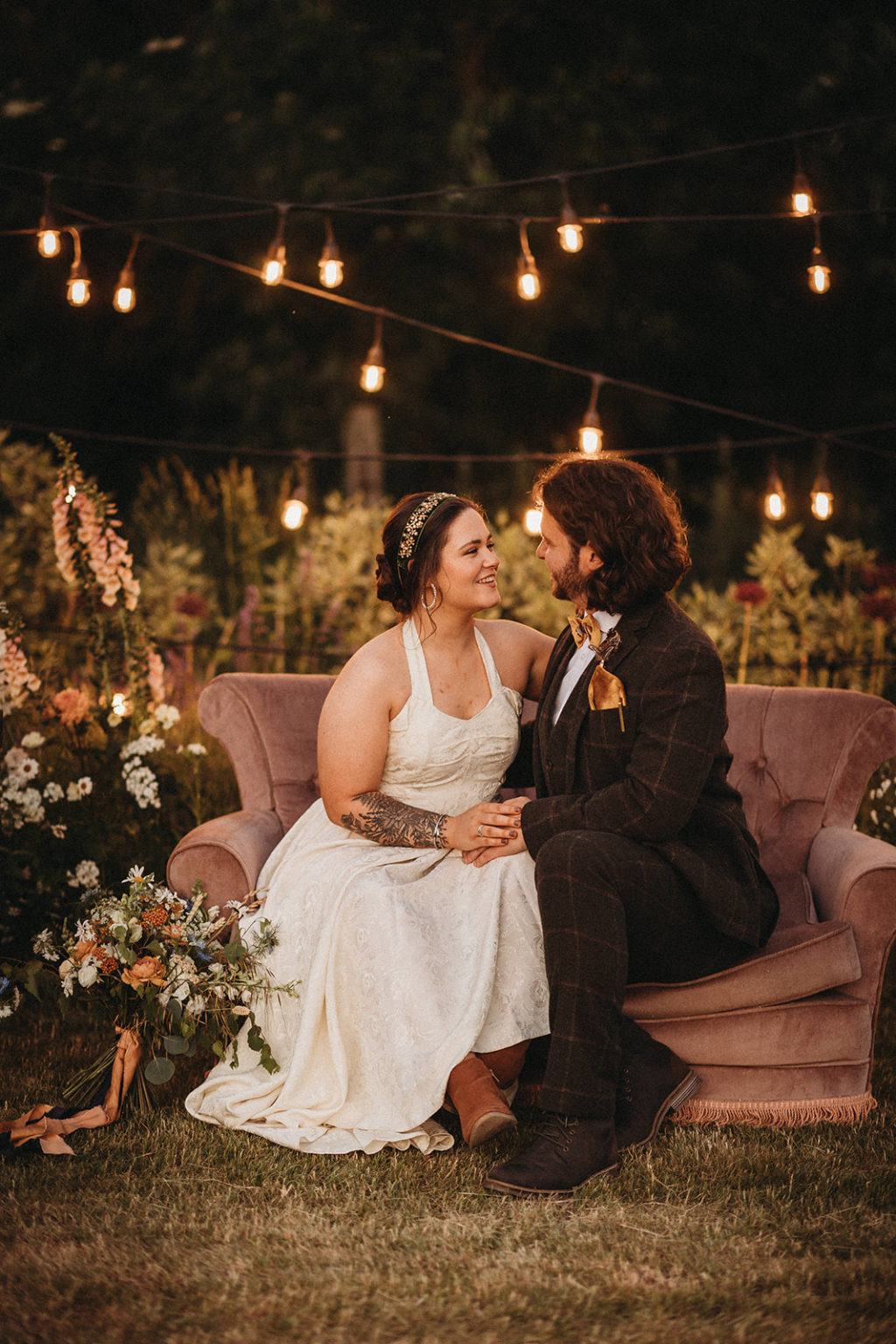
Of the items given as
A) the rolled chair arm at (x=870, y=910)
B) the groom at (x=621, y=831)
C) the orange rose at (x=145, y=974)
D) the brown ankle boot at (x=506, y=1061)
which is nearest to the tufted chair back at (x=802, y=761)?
the rolled chair arm at (x=870, y=910)

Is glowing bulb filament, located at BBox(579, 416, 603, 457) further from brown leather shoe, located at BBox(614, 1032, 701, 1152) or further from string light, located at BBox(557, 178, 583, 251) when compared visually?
brown leather shoe, located at BBox(614, 1032, 701, 1152)

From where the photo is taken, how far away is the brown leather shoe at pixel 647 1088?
2.94 metres

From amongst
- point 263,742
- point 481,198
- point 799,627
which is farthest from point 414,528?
point 481,198

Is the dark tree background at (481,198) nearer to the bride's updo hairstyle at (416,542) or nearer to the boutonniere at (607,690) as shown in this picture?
the bride's updo hairstyle at (416,542)

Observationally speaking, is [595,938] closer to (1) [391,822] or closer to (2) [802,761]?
(1) [391,822]

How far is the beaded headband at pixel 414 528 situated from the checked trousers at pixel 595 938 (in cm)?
89

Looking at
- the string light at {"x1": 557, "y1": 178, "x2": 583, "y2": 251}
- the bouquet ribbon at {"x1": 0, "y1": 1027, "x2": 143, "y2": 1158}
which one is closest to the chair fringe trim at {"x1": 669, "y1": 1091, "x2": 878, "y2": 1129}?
the bouquet ribbon at {"x1": 0, "y1": 1027, "x2": 143, "y2": 1158}

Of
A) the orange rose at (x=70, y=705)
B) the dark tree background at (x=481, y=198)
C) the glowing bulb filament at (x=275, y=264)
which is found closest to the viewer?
the orange rose at (x=70, y=705)

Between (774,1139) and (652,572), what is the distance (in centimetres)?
139

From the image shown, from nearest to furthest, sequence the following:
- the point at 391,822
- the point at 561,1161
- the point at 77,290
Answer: the point at 561,1161 → the point at 391,822 → the point at 77,290

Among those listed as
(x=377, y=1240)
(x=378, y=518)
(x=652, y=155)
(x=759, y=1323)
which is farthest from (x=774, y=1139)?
→ (x=652, y=155)

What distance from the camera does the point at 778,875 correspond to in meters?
3.70

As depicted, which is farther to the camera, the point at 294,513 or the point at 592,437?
the point at 294,513

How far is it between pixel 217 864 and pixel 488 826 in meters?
0.78
